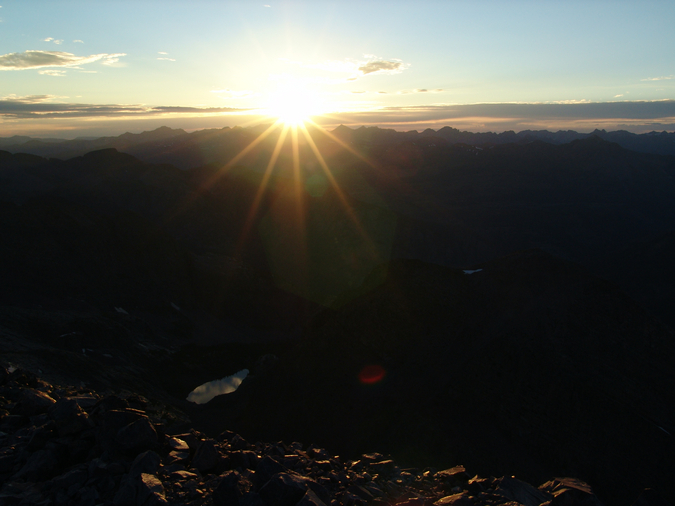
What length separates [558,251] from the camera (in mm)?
91625

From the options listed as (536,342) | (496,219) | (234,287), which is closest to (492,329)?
(536,342)

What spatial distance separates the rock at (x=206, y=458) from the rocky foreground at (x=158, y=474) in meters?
0.02

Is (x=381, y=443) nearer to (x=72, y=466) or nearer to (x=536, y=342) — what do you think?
(x=536, y=342)

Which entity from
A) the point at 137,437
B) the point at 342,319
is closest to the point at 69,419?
the point at 137,437

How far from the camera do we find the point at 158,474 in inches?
311

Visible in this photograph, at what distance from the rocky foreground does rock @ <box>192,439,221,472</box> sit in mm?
21

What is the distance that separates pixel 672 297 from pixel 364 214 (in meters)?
53.1

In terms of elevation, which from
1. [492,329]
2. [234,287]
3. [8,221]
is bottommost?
[234,287]

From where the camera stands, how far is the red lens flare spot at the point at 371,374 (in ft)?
80.5

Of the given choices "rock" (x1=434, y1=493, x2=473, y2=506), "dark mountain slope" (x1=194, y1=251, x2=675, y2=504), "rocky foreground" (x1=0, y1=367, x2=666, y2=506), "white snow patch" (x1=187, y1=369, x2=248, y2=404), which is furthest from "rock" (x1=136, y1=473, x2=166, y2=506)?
"white snow patch" (x1=187, y1=369, x2=248, y2=404)

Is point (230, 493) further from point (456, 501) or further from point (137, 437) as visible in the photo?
point (456, 501)

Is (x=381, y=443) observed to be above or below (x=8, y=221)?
below

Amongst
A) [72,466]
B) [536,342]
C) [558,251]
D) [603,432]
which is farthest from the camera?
[558,251]

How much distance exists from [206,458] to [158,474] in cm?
114
